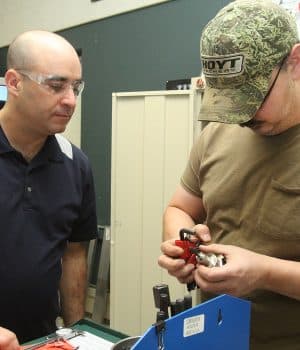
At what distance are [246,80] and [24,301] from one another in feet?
2.98

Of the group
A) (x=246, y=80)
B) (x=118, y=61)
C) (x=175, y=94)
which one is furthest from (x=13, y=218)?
(x=118, y=61)

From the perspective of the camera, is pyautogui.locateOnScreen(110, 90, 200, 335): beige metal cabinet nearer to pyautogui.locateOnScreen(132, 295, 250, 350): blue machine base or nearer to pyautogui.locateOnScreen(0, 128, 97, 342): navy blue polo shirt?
pyautogui.locateOnScreen(0, 128, 97, 342): navy blue polo shirt

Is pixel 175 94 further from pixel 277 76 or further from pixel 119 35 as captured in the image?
pixel 277 76

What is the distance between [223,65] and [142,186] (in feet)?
5.30

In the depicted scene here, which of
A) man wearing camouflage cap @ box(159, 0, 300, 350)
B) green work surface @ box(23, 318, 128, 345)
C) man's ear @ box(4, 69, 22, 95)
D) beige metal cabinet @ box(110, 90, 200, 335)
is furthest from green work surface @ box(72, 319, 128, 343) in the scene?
beige metal cabinet @ box(110, 90, 200, 335)

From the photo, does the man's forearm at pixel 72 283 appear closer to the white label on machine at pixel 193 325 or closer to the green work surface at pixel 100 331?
the green work surface at pixel 100 331

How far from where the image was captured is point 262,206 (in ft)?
3.36

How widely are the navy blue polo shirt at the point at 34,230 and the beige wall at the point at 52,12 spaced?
6.18ft

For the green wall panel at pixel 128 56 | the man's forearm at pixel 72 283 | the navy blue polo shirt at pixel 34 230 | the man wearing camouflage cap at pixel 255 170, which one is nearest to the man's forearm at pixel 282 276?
the man wearing camouflage cap at pixel 255 170

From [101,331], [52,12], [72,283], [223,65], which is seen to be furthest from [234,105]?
[52,12]

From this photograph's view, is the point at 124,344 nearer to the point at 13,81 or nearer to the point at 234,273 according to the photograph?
the point at 234,273

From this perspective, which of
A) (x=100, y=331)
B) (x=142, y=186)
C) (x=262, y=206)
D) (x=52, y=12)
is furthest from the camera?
(x=52, y=12)

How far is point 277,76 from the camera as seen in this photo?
94 centimetres

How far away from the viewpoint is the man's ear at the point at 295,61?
93 centimetres
